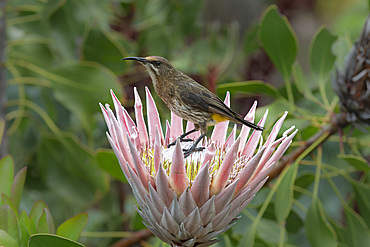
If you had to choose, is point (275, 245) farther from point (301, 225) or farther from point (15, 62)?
point (15, 62)

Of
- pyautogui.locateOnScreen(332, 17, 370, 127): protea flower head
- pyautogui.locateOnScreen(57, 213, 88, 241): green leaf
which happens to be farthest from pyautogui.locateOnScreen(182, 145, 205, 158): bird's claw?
pyautogui.locateOnScreen(332, 17, 370, 127): protea flower head

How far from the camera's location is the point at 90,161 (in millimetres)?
1294

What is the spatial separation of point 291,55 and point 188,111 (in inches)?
18.9

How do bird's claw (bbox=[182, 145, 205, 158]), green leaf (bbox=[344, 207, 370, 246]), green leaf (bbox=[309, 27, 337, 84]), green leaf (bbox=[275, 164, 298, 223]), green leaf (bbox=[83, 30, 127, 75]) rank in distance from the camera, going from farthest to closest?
green leaf (bbox=[83, 30, 127, 75])
green leaf (bbox=[309, 27, 337, 84])
green leaf (bbox=[344, 207, 370, 246])
green leaf (bbox=[275, 164, 298, 223])
bird's claw (bbox=[182, 145, 205, 158])

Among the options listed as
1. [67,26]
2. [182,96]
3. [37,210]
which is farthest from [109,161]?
[67,26]

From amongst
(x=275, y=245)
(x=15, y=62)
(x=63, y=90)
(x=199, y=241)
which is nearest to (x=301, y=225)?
(x=275, y=245)

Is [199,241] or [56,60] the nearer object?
[199,241]

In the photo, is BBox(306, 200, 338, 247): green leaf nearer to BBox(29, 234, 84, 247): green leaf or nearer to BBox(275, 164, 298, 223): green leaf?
BBox(275, 164, 298, 223): green leaf

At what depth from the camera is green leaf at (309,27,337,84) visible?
3.67 feet

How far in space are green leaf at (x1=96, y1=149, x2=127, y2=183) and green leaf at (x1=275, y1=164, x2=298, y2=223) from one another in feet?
1.04

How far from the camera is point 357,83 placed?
92 cm

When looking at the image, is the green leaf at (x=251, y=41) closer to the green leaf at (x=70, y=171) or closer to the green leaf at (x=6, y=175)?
the green leaf at (x=70, y=171)

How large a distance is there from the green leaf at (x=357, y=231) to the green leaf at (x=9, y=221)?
699 mm

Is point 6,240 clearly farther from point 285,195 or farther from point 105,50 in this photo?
point 105,50
